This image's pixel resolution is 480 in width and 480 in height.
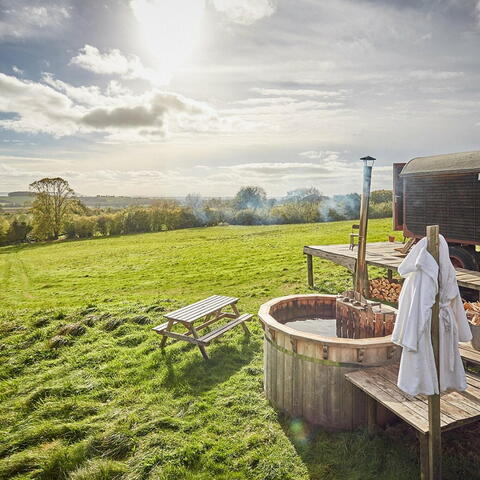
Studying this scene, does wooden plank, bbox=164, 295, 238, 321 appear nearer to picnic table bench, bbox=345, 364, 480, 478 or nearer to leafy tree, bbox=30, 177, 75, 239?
picnic table bench, bbox=345, 364, 480, 478

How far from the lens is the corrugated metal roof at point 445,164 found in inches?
421

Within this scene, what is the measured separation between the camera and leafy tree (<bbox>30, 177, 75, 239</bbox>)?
4344 centimetres

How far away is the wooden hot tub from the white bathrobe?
123 centimetres

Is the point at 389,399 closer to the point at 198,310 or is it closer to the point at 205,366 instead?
the point at 205,366

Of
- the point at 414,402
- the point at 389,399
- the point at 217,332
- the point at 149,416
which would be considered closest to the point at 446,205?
the point at 217,332

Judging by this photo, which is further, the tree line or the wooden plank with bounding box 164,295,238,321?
the tree line

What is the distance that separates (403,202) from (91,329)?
37.8 feet

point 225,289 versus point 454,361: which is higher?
point 454,361

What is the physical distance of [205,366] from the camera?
6.90 metres

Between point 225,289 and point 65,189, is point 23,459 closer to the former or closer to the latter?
point 225,289

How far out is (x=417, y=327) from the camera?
10.9 feet

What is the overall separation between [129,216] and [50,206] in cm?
952

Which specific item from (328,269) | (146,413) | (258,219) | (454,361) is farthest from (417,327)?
(258,219)

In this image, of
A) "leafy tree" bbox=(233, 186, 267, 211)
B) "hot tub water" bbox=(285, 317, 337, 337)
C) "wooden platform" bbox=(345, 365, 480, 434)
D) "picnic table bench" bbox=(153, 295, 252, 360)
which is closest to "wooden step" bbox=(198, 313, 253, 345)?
"picnic table bench" bbox=(153, 295, 252, 360)
